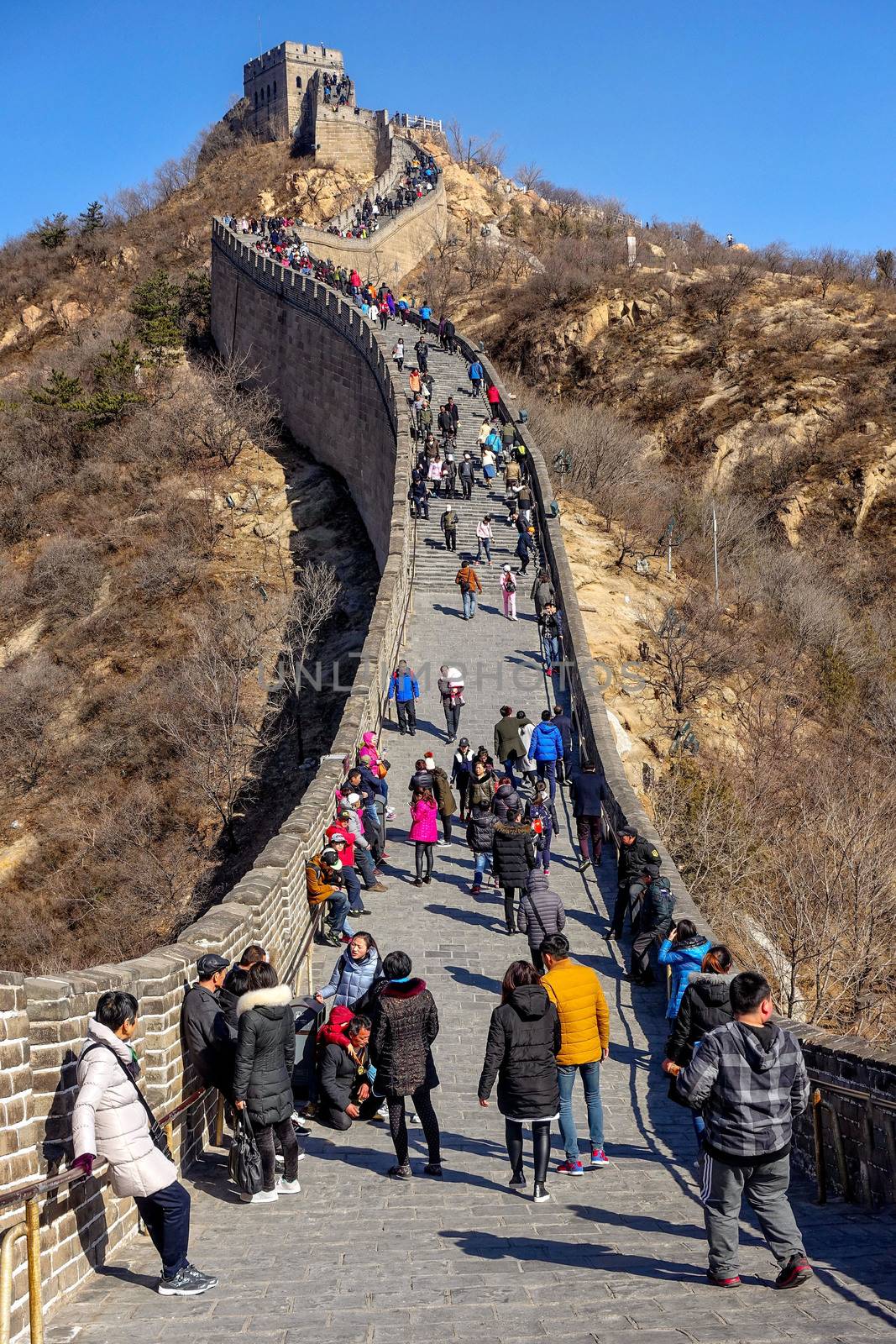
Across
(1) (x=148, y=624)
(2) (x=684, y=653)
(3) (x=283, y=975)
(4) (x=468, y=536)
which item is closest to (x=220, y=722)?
(4) (x=468, y=536)

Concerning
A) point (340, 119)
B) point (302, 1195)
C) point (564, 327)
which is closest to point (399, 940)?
point (302, 1195)

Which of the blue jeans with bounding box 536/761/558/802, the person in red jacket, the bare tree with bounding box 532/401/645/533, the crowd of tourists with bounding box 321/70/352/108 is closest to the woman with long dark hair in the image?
the person in red jacket

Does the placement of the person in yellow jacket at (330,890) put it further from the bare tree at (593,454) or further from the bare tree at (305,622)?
the bare tree at (593,454)

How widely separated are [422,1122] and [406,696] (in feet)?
37.1

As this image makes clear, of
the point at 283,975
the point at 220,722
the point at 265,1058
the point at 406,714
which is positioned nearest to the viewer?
the point at 265,1058

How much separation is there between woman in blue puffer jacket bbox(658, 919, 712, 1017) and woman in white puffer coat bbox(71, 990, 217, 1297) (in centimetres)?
456

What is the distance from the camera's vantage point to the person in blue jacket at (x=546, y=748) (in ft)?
54.7

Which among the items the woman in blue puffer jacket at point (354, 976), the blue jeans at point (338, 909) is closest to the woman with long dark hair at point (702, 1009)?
the woman in blue puffer jacket at point (354, 976)

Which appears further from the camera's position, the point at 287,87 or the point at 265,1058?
the point at 287,87

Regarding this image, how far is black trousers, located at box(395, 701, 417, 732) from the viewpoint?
18922 mm

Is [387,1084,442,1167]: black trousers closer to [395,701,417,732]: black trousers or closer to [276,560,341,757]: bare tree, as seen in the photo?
[395,701,417,732]: black trousers

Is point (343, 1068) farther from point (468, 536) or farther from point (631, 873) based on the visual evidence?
point (468, 536)

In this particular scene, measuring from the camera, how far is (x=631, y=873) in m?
12.3

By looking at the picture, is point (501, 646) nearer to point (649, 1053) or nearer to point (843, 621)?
point (649, 1053)
